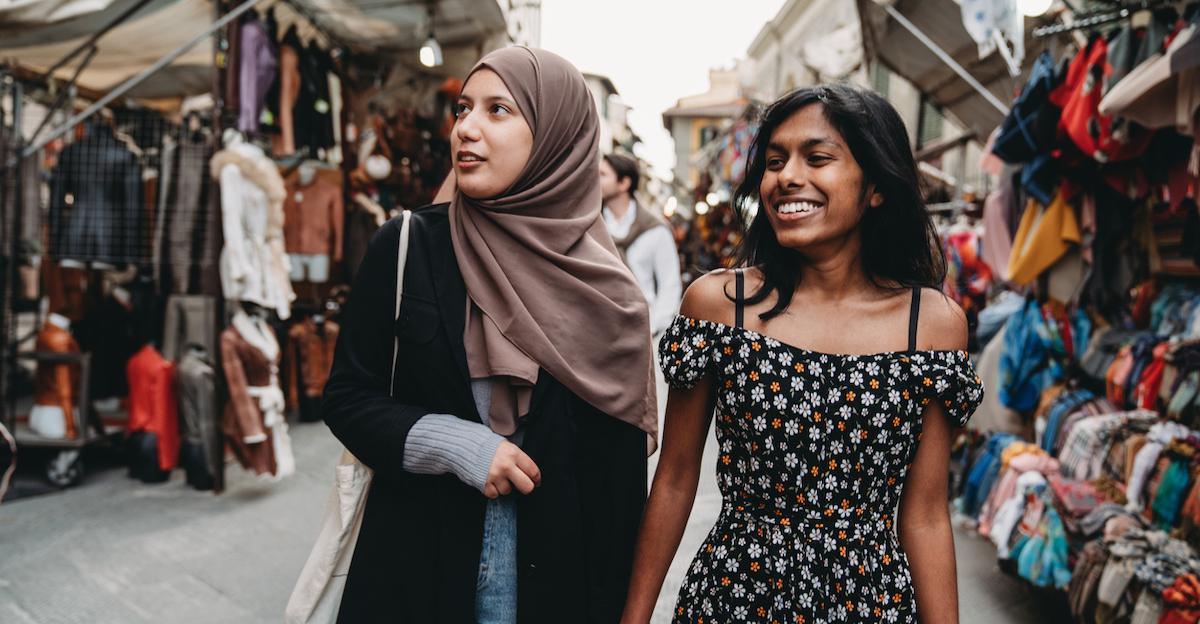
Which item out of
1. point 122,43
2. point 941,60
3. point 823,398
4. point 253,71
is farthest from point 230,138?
point 941,60

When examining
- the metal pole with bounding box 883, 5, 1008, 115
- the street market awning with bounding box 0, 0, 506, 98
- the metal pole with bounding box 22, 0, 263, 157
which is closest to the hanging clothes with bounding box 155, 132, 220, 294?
the metal pole with bounding box 22, 0, 263, 157

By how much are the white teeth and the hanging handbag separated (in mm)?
788

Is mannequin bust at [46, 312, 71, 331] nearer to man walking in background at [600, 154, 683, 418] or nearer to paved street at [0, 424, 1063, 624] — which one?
paved street at [0, 424, 1063, 624]

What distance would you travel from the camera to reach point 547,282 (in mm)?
1725

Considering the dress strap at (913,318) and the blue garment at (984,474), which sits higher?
the dress strap at (913,318)

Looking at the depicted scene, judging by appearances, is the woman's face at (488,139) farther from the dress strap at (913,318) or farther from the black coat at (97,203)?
the black coat at (97,203)

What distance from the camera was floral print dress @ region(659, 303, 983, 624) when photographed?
1.52 m

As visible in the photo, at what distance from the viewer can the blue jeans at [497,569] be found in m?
1.63

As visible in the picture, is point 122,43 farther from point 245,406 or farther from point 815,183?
point 815,183

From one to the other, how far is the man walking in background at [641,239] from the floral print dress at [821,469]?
10.3 ft

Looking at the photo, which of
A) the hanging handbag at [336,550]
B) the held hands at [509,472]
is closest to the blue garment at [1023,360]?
the held hands at [509,472]

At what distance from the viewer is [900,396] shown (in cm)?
152

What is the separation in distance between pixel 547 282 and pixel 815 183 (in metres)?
0.60

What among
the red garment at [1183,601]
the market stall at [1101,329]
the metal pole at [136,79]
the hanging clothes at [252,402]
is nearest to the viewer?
the red garment at [1183,601]
